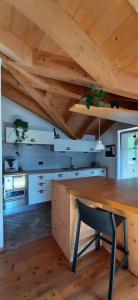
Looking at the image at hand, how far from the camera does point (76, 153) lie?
5105 millimetres

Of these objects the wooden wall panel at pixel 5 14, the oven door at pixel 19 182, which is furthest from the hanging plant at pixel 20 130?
the wooden wall panel at pixel 5 14

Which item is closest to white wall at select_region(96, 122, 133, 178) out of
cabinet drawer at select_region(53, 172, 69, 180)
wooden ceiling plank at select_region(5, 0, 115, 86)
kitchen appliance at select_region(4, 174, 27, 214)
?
cabinet drawer at select_region(53, 172, 69, 180)

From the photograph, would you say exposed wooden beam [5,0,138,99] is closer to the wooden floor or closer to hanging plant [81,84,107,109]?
hanging plant [81,84,107,109]

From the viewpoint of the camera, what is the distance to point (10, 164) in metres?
3.81

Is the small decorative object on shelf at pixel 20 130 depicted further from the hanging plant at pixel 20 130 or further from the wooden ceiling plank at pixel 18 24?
the wooden ceiling plank at pixel 18 24

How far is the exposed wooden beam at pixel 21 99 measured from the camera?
3711mm

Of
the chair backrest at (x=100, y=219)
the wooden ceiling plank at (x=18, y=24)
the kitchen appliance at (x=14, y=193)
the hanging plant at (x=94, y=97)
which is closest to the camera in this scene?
the chair backrest at (x=100, y=219)

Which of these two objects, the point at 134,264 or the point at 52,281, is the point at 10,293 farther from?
the point at 134,264

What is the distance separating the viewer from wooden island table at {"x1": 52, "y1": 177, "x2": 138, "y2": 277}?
60.7 inches

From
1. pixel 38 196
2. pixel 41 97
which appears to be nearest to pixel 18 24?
pixel 41 97

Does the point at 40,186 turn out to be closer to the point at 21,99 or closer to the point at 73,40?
the point at 21,99

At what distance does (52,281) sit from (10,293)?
0.40 m

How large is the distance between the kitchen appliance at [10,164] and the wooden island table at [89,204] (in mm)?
1673

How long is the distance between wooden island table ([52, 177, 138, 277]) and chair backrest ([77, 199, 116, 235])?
0.08 metres
